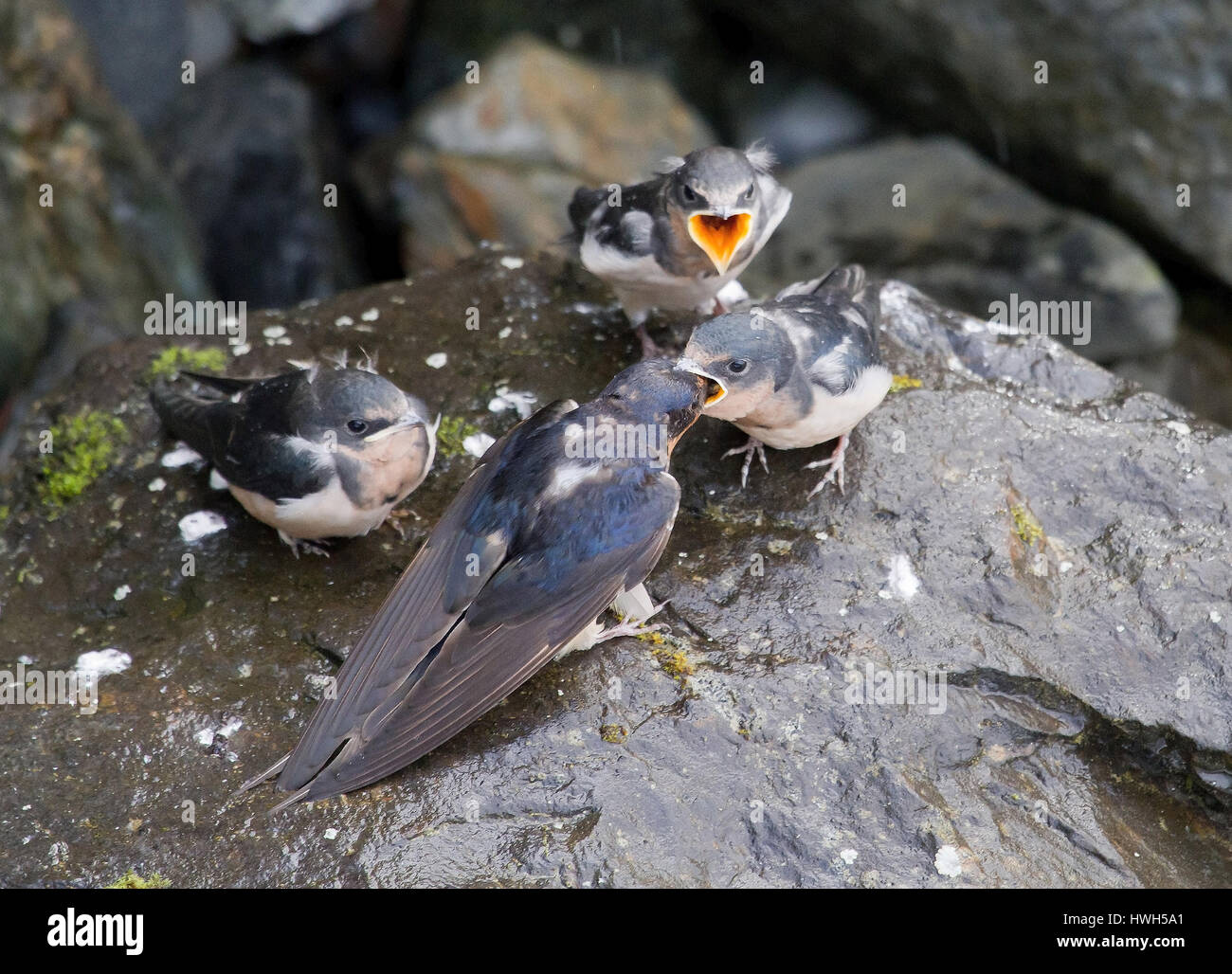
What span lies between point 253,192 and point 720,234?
6.10 m

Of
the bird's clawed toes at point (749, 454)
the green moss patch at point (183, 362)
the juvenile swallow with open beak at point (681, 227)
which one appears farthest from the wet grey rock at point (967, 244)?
the green moss patch at point (183, 362)

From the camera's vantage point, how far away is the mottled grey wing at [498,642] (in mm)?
3893

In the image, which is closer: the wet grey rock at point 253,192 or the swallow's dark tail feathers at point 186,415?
the swallow's dark tail feathers at point 186,415

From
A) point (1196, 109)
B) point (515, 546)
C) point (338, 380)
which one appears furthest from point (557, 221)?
point (515, 546)

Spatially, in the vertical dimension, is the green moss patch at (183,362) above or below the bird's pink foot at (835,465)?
below

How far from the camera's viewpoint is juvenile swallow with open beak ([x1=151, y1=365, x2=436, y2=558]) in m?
4.62

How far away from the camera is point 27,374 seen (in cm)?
825

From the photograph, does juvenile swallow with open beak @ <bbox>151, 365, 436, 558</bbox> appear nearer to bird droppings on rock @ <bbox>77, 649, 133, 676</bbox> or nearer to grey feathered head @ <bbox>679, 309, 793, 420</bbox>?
bird droppings on rock @ <bbox>77, 649, 133, 676</bbox>

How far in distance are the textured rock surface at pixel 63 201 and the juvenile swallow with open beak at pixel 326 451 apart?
163 inches

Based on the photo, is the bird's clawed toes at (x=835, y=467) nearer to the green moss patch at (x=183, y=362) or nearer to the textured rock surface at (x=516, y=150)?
the green moss patch at (x=183, y=362)

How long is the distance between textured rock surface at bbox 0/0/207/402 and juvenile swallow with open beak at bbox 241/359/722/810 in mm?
5135

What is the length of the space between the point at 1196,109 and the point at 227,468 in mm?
7789

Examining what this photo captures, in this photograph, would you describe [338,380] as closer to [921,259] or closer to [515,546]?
[515,546]

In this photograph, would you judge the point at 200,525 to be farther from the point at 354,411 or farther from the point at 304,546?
the point at 354,411
